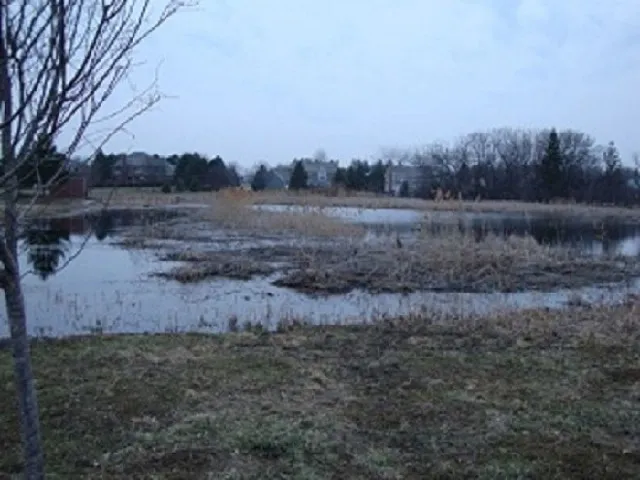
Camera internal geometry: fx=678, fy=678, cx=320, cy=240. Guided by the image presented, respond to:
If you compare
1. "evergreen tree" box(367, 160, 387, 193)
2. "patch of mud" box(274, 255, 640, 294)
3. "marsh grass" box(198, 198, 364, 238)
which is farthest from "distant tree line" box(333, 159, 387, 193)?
"patch of mud" box(274, 255, 640, 294)

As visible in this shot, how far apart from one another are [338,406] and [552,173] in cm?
5447

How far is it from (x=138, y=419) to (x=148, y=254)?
15483mm

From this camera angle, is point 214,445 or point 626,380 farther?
point 626,380

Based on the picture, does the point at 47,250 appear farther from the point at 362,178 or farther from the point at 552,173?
the point at 362,178

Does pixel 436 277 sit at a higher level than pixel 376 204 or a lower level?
lower

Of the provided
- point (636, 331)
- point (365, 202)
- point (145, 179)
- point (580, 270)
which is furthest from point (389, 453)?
point (145, 179)

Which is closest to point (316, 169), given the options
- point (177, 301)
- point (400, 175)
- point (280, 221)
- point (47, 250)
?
point (400, 175)

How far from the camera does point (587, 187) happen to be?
5719 cm

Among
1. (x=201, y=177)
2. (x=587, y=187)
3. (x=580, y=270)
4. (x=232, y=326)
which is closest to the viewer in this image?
(x=232, y=326)

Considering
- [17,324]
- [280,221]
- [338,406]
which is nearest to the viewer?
[17,324]

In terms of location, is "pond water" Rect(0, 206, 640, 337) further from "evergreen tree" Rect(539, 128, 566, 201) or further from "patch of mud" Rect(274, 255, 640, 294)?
"evergreen tree" Rect(539, 128, 566, 201)

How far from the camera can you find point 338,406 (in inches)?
212

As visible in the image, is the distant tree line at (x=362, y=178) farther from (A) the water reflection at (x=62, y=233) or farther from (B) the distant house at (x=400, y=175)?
(A) the water reflection at (x=62, y=233)

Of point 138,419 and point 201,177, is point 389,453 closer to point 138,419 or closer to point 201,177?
point 138,419
